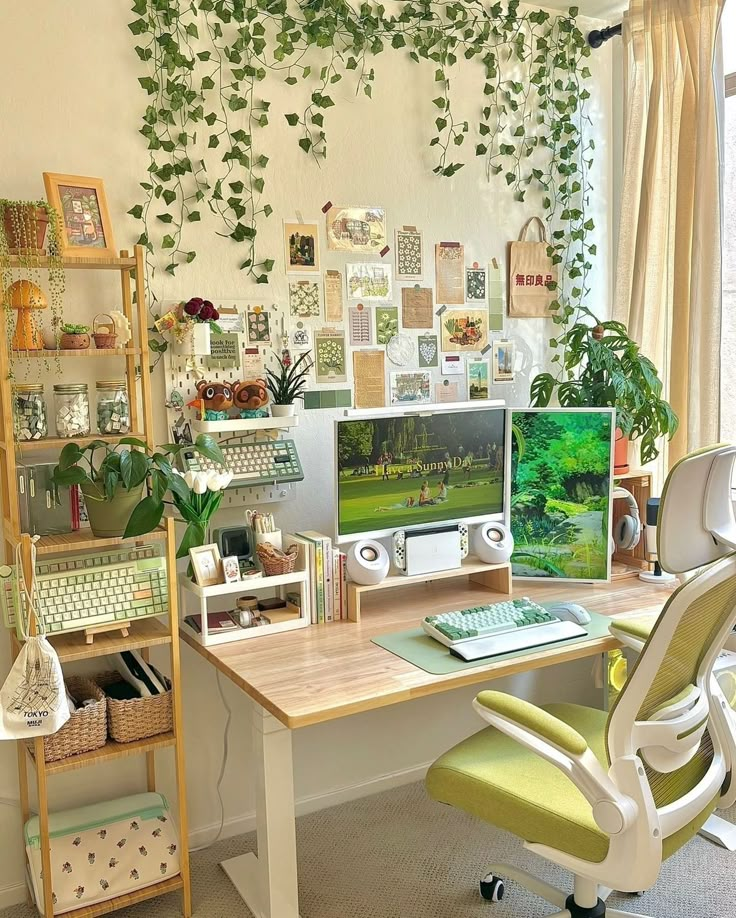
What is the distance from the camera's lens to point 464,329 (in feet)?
9.64

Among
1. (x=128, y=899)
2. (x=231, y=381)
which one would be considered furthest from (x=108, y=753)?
(x=231, y=381)

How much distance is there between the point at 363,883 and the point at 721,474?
4.78ft

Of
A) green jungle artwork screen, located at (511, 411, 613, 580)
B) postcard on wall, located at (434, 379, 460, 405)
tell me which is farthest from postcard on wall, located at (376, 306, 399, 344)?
green jungle artwork screen, located at (511, 411, 613, 580)

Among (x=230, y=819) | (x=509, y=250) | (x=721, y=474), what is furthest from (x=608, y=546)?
(x=230, y=819)

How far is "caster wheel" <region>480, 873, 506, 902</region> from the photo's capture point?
2.33 metres

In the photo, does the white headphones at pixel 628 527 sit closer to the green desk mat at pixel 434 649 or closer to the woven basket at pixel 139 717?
the green desk mat at pixel 434 649

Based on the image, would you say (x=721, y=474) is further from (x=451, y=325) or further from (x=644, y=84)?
(x=644, y=84)

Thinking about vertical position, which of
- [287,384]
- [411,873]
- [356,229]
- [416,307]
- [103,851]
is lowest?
[411,873]

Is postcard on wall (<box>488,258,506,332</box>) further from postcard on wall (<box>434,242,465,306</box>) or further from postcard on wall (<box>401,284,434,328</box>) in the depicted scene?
postcard on wall (<box>401,284,434,328</box>)

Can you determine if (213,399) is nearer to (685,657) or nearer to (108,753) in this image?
(108,753)

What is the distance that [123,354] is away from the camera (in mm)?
2156

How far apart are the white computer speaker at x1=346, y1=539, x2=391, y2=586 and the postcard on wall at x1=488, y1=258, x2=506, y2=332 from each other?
932 mm

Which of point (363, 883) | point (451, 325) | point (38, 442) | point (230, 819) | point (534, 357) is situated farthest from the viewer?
point (534, 357)

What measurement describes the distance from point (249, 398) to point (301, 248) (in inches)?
19.0
